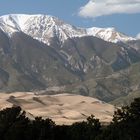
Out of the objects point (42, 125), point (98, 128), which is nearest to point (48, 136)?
point (42, 125)

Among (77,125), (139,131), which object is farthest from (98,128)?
(139,131)

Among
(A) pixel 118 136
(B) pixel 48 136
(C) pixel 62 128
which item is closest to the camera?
(A) pixel 118 136

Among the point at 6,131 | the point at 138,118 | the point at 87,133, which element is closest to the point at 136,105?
the point at 138,118

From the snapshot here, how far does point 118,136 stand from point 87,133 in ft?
24.8

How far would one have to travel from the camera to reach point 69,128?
284 ft

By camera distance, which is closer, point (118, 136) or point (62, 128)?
point (118, 136)

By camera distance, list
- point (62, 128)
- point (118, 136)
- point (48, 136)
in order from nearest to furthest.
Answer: point (118, 136)
point (48, 136)
point (62, 128)

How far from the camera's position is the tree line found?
7788 cm

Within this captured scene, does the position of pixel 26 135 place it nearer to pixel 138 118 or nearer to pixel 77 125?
pixel 77 125

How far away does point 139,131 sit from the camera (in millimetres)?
78125

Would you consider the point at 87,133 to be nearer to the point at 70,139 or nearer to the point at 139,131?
the point at 70,139

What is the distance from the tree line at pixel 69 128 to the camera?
3066 inches

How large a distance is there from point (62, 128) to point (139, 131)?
1318 centimetres

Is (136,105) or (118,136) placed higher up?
(136,105)
